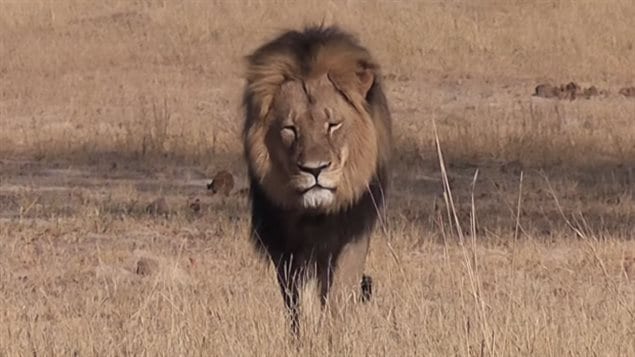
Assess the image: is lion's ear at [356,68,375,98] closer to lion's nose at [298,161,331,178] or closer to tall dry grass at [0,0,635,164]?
lion's nose at [298,161,331,178]

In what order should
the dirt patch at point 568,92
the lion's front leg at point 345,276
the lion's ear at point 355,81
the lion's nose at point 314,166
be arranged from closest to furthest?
the lion's nose at point 314,166
the lion's ear at point 355,81
the lion's front leg at point 345,276
the dirt patch at point 568,92

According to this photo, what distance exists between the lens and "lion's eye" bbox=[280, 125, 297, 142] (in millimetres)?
5812

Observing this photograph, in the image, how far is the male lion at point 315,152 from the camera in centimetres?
578

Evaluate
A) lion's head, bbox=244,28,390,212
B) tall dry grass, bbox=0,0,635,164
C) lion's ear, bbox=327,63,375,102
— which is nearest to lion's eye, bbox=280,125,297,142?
lion's head, bbox=244,28,390,212

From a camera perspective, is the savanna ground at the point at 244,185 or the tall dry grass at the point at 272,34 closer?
the savanna ground at the point at 244,185

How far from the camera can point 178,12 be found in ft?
70.1

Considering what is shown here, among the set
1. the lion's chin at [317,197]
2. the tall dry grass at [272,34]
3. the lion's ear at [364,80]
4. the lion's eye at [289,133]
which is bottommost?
the tall dry grass at [272,34]

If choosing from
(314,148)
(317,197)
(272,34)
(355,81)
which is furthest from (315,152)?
(272,34)

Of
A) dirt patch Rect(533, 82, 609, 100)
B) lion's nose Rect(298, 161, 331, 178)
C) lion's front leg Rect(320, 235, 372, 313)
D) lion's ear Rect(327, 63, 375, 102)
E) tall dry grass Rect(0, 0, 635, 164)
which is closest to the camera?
lion's nose Rect(298, 161, 331, 178)

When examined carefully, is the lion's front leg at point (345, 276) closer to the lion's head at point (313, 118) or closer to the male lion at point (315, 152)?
the male lion at point (315, 152)

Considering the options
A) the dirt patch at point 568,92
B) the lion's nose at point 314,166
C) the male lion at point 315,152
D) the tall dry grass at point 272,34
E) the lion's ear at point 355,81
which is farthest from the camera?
the dirt patch at point 568,92

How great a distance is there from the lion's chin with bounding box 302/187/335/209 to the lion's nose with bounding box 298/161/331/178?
60mm

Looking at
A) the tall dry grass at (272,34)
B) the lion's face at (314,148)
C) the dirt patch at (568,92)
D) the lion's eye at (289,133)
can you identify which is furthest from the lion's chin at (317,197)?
the dirt patch at (568,92)

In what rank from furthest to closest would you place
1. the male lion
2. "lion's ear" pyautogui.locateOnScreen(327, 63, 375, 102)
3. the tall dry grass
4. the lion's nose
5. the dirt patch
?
the dirt patch
the tall dry grass
"lion's ear" pyautogui.locateOnScreen(327, 63, 375, 102)
the male lion
the lion's nose
